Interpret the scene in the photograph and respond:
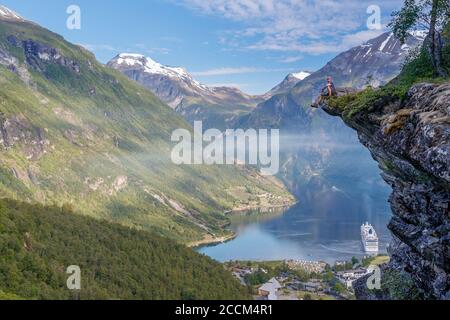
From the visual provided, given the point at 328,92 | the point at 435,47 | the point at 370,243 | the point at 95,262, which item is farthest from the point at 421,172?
the point at 370,243

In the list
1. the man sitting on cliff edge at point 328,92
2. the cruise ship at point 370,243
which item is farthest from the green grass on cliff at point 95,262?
the cruise ship at point 370,243

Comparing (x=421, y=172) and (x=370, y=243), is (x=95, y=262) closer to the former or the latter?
(x=421, y=172)

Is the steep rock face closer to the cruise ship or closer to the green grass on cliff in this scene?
the green grass on cliff

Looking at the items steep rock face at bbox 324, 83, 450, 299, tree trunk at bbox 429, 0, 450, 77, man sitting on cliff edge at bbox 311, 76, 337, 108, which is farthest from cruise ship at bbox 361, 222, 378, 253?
tree trunk at bbox 429, 0, 450, 77

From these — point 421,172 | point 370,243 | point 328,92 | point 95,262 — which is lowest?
point 95,262

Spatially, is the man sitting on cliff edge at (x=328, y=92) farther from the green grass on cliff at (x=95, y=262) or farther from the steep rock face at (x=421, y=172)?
the green grass on cliff at (x=95, y=262)

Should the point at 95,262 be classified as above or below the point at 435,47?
below

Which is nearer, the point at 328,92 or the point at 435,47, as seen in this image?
the point at 435,47
